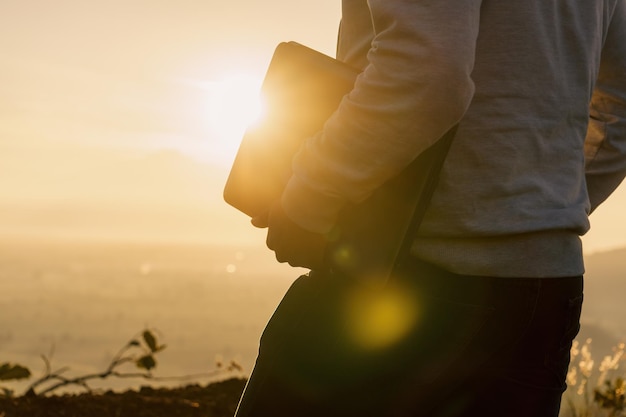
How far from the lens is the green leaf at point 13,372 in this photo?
152 inches

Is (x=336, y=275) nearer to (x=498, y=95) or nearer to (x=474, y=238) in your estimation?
(x=474, y=238)

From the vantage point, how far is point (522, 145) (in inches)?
62.0

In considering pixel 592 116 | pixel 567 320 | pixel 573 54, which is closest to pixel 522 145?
pixel 573 54

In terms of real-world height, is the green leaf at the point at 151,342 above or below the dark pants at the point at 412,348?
below

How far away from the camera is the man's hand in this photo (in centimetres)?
157

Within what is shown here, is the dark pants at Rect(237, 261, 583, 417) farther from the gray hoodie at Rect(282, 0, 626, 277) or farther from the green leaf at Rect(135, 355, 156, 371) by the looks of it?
the green leaf at Rect(135, 355, 156, 371)

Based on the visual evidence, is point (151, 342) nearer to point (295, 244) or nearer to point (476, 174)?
point (295, 244)

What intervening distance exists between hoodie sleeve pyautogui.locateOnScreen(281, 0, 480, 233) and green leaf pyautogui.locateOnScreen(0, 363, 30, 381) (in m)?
2.72

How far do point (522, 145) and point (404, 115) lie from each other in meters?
0.29

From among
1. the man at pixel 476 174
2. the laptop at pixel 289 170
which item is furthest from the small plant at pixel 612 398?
the laptop at pixel 289 170

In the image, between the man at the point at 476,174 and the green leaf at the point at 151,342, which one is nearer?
the man at the point at 476,174

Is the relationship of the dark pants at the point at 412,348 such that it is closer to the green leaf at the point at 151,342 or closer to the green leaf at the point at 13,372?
the green leaf at the point at 13,372

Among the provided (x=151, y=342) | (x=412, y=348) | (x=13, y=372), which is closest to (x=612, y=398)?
(x=151, y=342)

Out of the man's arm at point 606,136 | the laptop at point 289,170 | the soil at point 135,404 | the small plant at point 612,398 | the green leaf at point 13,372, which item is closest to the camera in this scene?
the laptop at point 289,170
